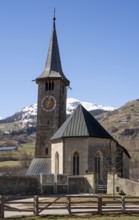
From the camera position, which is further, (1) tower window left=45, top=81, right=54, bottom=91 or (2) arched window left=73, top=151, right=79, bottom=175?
(1) tower window left=45, top=81, right=54, bottom=91

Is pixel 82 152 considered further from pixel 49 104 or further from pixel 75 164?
pixel 49 104

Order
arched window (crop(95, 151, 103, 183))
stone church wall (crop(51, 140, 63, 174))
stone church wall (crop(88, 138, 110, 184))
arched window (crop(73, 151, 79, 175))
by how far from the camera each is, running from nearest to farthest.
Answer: stone church wall (crop(88, 138, 110, 184)) < arched window (crop(73, 151, 79, 175)) < arched window (crop(95, 151, 103, 183)) < stone church wall (crop(51, 140, 63, 174))

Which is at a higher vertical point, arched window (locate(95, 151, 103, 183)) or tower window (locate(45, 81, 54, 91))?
tower window (locate(45, 81, 54, 91))

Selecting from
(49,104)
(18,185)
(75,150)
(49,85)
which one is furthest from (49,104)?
(18,185)

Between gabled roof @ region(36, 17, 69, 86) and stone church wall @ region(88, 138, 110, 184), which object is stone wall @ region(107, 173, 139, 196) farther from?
gabled roof @ region(36, 17, 69, 86)

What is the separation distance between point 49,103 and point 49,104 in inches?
6.1

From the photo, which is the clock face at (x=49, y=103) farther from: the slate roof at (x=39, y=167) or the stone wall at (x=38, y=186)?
the stone wall at (x=38, y=186)

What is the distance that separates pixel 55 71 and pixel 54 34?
719 centimetres

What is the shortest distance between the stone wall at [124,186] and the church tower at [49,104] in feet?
69.9

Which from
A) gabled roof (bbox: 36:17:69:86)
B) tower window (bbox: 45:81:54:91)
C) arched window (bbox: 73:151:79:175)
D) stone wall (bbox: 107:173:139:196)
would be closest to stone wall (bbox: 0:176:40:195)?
stone wall (bbox: 107:173:139:196)

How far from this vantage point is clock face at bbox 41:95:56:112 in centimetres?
6794

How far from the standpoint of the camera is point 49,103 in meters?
68.1

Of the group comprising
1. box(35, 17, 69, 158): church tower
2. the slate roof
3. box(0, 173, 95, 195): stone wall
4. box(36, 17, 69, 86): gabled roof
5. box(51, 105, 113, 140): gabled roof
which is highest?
box(36, 17, 69, 86): gabled roof

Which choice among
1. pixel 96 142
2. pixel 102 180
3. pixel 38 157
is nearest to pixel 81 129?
pixel 96 142
